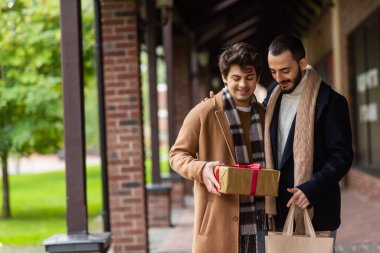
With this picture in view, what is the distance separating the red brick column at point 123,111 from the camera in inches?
269

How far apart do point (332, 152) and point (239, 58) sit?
0.58 meters

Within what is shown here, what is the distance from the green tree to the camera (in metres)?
11.9

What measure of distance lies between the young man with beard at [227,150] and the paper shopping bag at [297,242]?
0.75ft

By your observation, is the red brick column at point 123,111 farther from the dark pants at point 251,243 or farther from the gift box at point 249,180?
the gift box at point 249,180

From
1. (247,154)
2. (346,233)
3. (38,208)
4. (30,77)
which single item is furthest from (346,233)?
(38,208)

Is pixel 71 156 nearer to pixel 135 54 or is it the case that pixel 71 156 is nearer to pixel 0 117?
pixel 135 54

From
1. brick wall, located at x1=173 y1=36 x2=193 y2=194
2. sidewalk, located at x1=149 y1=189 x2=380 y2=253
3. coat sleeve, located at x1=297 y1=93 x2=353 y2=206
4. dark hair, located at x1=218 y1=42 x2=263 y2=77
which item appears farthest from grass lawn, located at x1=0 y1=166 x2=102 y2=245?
coat sleeve, located at x1=297 y1=93 x2=353 y2=206

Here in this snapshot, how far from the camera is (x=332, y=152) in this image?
9.87ft

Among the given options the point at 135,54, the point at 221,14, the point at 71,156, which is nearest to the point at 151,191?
the point at 135,54

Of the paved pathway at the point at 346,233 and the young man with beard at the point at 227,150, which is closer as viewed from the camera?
the young man with beard at the point at 227,150

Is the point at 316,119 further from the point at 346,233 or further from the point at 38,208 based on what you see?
the point at 38,208

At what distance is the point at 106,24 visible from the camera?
6910 millimetres

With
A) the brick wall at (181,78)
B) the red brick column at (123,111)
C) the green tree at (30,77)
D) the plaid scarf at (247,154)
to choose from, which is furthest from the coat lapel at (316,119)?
the brick wall at (181,78)

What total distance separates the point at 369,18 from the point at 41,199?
32.1ft
